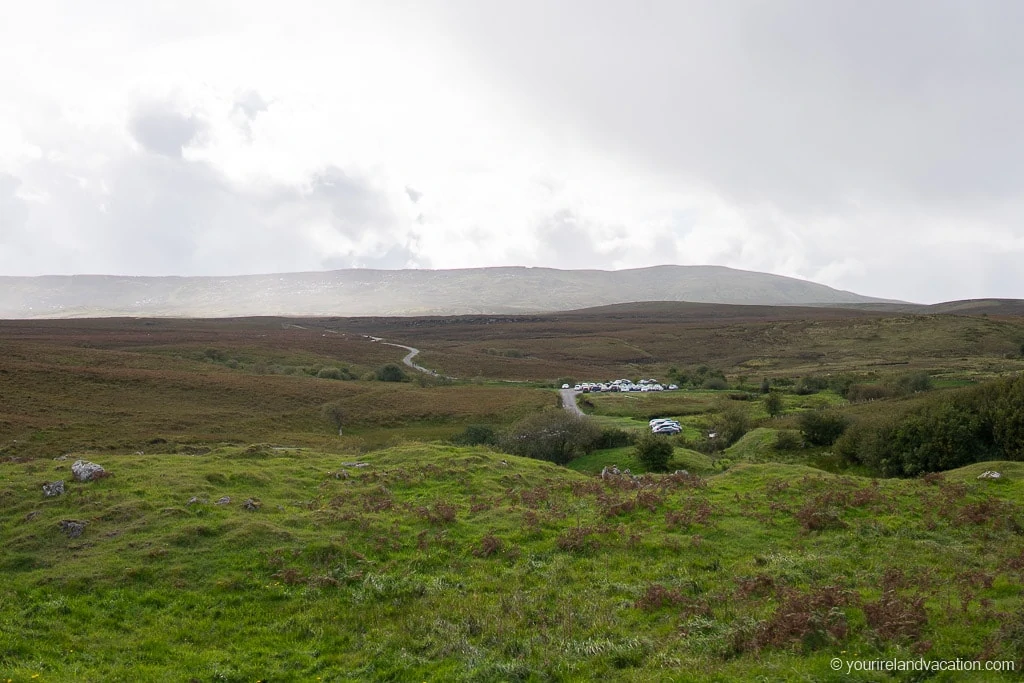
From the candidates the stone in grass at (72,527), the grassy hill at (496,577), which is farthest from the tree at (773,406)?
the stone in grass at (72,527)

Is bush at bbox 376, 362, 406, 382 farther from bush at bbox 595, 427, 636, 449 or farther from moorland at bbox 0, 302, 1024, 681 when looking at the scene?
bush at bbox 595, 427, 636, 449

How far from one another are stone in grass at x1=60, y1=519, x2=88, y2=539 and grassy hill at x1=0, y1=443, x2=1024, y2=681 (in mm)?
146

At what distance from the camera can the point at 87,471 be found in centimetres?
1895

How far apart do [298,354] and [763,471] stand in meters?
93.6

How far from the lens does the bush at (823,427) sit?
1446 inches

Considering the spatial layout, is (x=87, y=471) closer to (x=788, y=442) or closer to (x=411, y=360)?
(x=788, y=442)

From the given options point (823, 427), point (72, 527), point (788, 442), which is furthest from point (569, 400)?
point (72, 527)

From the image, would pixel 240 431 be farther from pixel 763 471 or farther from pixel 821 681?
pixel 821 681

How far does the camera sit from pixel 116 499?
678 inches

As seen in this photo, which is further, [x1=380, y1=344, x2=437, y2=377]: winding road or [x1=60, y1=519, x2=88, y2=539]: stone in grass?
[x1=380, y1=344, x2=437, y2=377]: winding road

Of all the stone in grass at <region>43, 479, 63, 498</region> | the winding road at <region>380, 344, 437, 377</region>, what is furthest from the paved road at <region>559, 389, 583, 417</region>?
the stone in grass at <region>43, 479, 63, 498</region>

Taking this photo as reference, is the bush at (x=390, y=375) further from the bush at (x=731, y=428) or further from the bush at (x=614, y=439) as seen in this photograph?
the bush at (x=731, y=428)

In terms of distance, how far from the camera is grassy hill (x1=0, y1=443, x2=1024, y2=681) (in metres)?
9.54

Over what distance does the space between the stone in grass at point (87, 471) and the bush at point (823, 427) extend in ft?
120
